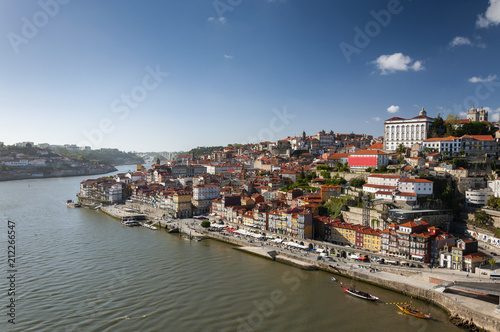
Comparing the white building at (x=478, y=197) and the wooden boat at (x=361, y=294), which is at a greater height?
the white building at (x=478, y=197)

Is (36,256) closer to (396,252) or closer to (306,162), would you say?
(396,252)

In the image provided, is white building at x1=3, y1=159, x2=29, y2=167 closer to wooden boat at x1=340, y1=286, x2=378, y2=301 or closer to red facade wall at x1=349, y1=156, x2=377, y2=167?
red facade wall at x1=349, y1=156, x2=377, y2=167

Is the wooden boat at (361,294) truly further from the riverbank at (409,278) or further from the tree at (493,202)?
the tree at (493,202)

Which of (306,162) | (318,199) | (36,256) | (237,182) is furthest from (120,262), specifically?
(306,162)

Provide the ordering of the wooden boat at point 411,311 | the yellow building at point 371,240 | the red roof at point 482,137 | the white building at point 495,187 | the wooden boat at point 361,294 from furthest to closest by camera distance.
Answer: the red roof at point 482,137 < the white building at point 495,187 < the yellow building at point 371,240 < the wooden boat at point 361,294 < the wooden boat at point 411,311

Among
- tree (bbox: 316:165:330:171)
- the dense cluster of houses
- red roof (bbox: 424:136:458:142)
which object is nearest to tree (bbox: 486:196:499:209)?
the dense cluster of houses

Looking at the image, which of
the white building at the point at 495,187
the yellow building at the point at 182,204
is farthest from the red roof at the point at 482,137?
the yellow building at the point at 182,204
